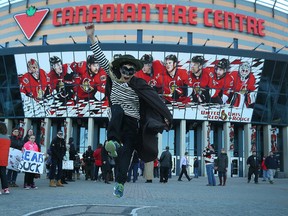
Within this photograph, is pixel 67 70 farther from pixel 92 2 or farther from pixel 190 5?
pixel 190 5

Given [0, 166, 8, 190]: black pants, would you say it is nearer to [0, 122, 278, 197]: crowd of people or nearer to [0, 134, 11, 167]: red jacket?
[0, 122, 278, 197]: crowd of people

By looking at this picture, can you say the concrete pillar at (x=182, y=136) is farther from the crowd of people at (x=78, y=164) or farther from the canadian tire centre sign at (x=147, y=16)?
the crowd of people at (x=78, y=164)

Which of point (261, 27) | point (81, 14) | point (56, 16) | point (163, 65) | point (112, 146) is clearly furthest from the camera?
point (261, 27)

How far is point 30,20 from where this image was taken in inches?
1756

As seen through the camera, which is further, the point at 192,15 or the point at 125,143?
the point at 192,15

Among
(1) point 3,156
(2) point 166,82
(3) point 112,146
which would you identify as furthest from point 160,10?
(3) point 112,146

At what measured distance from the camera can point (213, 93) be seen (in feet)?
121

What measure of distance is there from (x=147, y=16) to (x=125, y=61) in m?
37.4

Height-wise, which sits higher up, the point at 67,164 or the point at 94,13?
the point at 94,13

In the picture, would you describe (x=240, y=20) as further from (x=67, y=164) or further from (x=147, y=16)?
(x=67, y=164)

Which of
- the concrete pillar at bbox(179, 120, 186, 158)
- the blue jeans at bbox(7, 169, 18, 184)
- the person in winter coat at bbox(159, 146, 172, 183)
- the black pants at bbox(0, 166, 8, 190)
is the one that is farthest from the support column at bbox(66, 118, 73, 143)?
the black pants at bbox(0, 166, 8, 190)

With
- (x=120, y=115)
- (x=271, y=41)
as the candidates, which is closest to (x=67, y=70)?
(x=271, y=41)

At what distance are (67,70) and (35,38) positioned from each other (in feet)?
32.7

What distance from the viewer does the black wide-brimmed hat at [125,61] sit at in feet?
15.6
